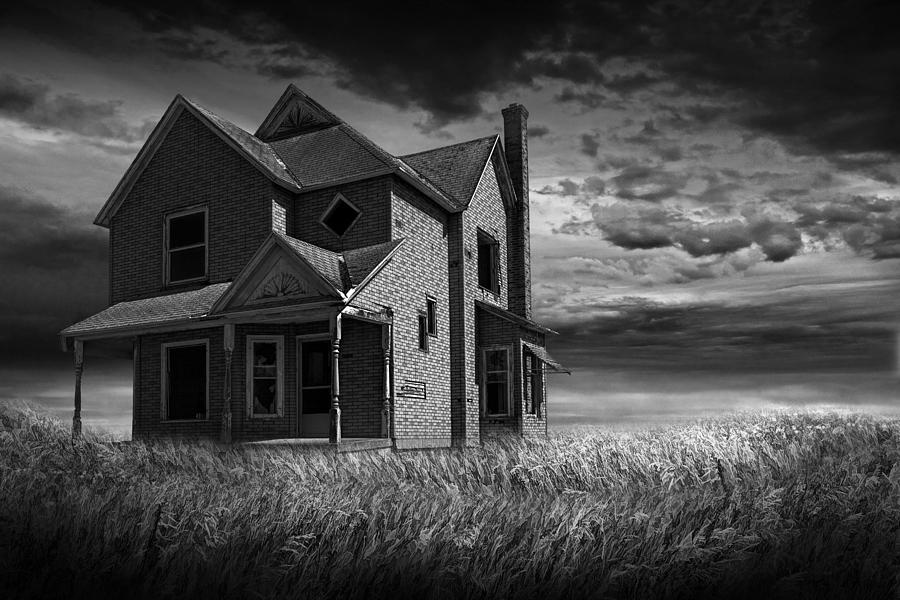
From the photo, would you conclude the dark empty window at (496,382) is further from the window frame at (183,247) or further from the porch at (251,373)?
the window frame at (183,247)

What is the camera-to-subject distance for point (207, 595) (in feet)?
15.8

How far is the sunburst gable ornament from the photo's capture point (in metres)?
15.6

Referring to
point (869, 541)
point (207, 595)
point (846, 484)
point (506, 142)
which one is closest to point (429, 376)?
point (506, 142)

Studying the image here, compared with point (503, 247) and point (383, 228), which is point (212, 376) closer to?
point (383, 228)

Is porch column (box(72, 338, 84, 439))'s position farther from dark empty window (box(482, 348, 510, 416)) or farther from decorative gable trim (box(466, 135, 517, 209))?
decorative gable trim (box(466, 135, 517, 209))

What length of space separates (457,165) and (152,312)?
9134 millimetres

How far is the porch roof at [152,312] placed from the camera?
1744 cm

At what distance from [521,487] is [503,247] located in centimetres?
1526

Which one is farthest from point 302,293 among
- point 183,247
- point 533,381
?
point 533,381

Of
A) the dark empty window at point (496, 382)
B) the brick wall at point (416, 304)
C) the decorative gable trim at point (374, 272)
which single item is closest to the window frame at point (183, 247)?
the brick wall at point (416, 304)

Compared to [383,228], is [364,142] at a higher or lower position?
higher

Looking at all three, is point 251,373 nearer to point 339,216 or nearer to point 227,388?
point 227,388

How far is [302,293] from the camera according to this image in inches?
611

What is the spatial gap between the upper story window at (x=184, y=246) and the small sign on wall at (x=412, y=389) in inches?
230
